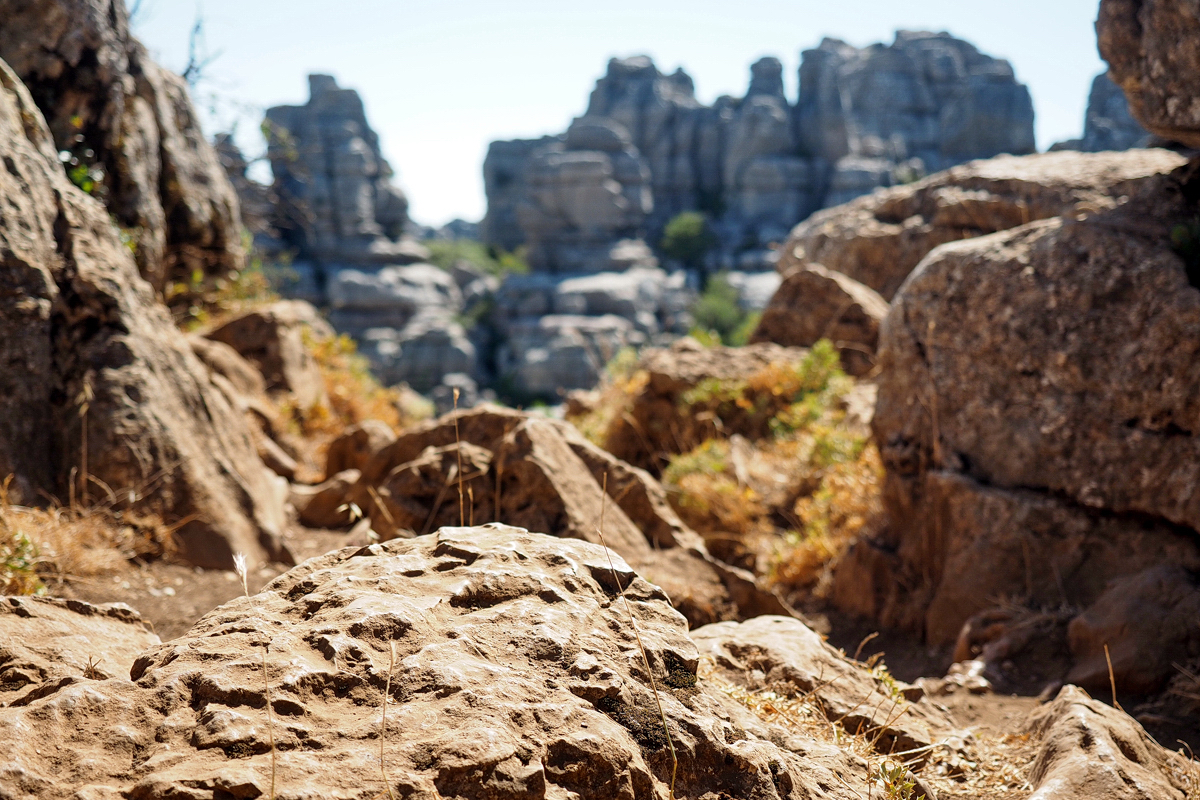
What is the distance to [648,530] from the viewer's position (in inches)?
170

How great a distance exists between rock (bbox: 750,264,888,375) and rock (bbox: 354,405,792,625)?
4.22 metres

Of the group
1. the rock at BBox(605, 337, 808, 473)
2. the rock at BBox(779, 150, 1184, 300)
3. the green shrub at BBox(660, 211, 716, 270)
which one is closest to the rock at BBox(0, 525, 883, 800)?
the rock at BBox(779, 150, 1184, 300)

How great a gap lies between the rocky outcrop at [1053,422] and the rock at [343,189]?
51775mm

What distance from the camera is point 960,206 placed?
8.36 m

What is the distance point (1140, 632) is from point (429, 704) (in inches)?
121

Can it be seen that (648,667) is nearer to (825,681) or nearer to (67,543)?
(825,681)

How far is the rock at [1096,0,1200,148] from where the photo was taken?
402 centimetres

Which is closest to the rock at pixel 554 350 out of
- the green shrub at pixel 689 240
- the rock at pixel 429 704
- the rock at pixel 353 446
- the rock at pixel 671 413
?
the green shrub at pixel 689 240

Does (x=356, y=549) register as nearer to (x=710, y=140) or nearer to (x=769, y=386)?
(x=769, y=386)

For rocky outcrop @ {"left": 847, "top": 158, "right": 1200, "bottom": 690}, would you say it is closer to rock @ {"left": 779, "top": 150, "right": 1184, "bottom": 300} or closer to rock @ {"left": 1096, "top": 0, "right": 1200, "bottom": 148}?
rock @ {"left": 1096, "top": 0, "right": 1200, "bottom": 148}

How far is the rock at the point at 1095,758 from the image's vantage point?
2111 millimetres

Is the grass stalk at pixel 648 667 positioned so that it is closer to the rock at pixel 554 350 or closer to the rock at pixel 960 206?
the rock at pixel 960 206

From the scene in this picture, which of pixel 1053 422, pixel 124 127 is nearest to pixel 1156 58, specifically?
pixel 1053 422

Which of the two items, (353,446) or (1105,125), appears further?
(1105,125)
